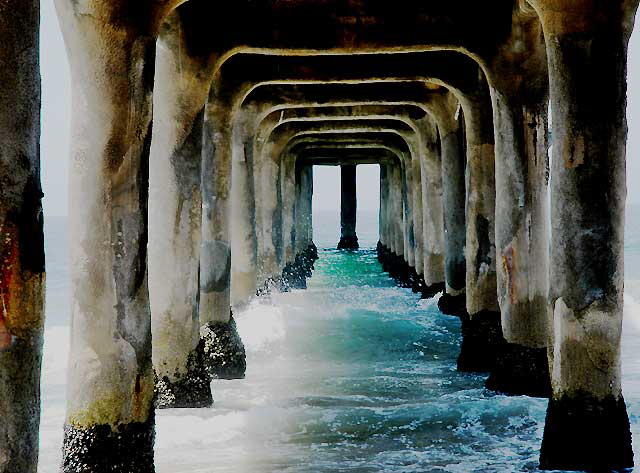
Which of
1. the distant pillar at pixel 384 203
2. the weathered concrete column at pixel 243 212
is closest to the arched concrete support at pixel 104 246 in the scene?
the weathered concrete column at pixel 243 212

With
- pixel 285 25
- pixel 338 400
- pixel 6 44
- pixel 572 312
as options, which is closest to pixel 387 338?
pixel 338 400

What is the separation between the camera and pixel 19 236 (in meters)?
3.29

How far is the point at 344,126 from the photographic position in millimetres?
17062

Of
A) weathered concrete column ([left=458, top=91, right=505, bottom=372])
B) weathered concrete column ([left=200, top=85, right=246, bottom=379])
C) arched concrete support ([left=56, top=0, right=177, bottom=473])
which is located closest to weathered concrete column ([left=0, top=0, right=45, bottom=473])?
arched concrete support ([left=56, top=0, right=177, bottom=473])

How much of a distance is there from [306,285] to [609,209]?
16.5m

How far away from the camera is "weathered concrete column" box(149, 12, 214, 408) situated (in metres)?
7.37

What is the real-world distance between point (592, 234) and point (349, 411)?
2928 mm

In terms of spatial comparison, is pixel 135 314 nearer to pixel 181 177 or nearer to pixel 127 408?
pixel 127 408

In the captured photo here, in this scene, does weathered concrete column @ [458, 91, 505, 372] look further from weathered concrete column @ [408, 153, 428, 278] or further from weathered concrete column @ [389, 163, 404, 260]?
weathered concrete column @ [389, 163, 404, 260]

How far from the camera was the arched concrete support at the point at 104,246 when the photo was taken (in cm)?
516

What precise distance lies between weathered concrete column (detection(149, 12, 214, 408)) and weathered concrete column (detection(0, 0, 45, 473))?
3.99 meters

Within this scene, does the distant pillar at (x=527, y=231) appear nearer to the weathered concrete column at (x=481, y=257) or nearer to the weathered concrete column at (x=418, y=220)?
the weathered concrete column at (x=481, y=257)

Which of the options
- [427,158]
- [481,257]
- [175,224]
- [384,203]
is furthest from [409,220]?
[175,224]

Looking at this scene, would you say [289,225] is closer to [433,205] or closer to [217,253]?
[433,205]
